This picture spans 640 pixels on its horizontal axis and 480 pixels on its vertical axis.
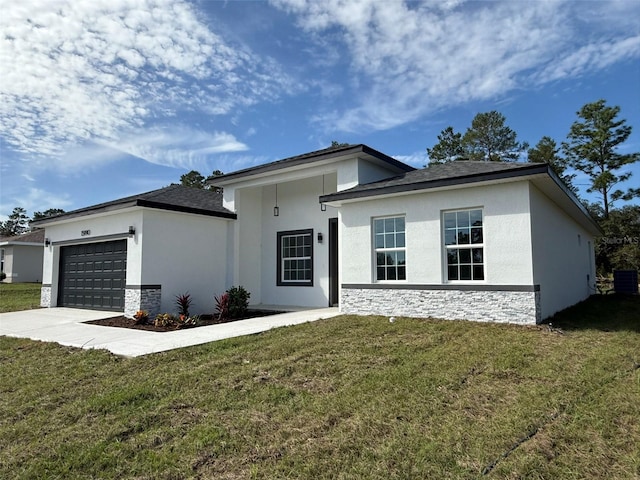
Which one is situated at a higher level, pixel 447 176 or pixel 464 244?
pixel 447 176

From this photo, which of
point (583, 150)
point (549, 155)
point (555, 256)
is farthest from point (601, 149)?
point (555, 256)

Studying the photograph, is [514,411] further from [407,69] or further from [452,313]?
[407,69]

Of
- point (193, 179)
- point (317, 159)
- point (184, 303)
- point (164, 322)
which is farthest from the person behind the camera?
point (193, 179)

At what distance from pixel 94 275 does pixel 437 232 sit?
11072 millimetres

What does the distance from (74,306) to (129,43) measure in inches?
368

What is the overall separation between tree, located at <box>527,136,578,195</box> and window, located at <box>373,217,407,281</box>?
89.6 feet

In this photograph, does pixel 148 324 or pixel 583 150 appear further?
pixel 583 150

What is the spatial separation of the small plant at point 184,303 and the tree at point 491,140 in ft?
91.2

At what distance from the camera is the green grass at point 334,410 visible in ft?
11.0

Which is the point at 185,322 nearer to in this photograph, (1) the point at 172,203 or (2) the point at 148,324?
(2) the point at 148,324

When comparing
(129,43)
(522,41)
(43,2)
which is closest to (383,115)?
(522,41)

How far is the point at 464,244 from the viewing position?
9.28 metres

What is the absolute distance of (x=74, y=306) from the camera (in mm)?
14500

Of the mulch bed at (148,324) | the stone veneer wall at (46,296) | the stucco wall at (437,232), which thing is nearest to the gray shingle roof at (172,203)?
the stone veneer wall at (46,296)
